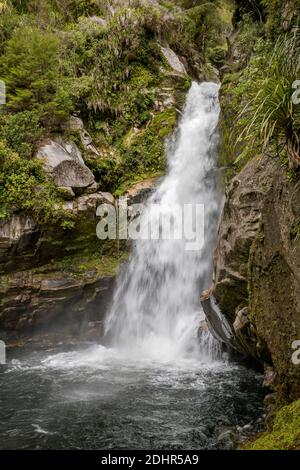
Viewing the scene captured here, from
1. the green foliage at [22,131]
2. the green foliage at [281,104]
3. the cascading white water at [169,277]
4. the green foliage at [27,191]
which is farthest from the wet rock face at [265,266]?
the green foliage at [22,131]

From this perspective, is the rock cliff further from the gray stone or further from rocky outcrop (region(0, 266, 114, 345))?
the gray stone

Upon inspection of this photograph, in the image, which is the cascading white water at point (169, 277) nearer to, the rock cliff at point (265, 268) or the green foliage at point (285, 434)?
the rock cliff at point (265, 268)

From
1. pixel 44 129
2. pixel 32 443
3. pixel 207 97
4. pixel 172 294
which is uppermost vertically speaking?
pixel 207 97

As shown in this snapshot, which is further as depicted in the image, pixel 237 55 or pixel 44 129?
pixel 237 55

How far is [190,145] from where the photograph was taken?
48.7ft

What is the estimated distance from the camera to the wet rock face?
575cm

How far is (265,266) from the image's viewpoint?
6371mm

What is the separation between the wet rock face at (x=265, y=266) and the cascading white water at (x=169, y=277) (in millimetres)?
2988

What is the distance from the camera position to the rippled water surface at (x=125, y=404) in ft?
21.4

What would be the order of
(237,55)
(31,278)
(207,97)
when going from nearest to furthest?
1. (31,278)
2. (237,55)
3. (207,97)

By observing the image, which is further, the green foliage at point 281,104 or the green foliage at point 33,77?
the green foliage at point 33,77
